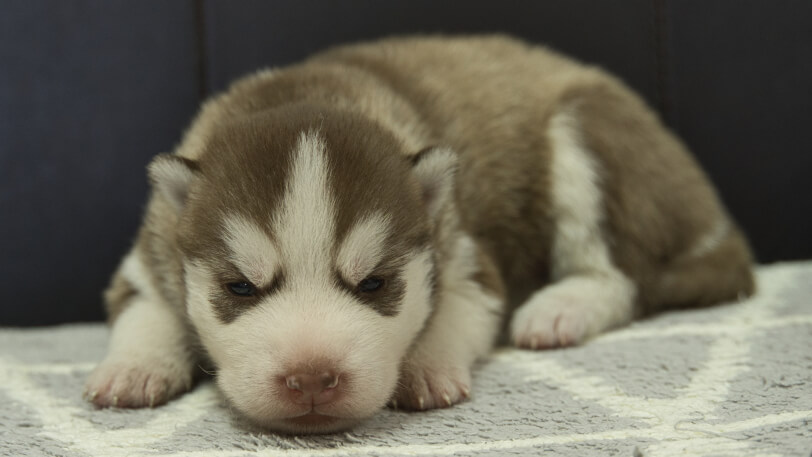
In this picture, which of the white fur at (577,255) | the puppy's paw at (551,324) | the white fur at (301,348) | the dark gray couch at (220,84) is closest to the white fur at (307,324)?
the white fur at (301,348)

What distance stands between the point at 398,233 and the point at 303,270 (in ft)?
0.87

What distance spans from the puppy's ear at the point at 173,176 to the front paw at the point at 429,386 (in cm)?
73

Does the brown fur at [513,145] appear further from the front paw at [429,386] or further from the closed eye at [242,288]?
the closed eye at [242,288]

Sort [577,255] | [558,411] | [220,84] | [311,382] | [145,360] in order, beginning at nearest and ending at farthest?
[311,382] → [558,411] → [145,360] → [577,255] → [220,84]

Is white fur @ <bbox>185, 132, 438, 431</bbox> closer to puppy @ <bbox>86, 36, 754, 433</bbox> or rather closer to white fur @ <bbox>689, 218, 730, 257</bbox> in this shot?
puppy @ <bbox>86, 36, 754, 433</bbox>

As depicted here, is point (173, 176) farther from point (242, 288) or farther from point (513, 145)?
point (513, 145)

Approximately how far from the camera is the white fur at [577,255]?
2.84 m

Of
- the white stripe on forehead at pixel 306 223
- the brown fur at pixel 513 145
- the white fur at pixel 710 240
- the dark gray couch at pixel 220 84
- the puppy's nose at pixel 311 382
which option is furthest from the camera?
the dark gray couch at pixel 220 84

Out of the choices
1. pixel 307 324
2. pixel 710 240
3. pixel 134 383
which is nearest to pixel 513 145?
pixel 710 240

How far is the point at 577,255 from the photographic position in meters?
3.02

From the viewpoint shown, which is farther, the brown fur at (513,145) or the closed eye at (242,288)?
the brown fur at (513,145)

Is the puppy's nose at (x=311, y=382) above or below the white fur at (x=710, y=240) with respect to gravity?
below

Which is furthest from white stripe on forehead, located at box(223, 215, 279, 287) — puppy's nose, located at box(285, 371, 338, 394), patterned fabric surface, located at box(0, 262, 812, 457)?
patterned fabric surface, located at box(0, 262, 812, 457)

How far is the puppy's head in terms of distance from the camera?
1870 mm
